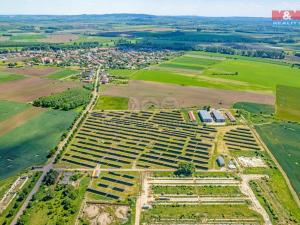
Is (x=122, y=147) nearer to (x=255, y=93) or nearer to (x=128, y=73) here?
(x=255, y=93)

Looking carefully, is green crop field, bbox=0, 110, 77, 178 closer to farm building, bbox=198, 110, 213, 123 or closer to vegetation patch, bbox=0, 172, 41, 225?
vegetation patch, bbox=0, 172, 41, 225

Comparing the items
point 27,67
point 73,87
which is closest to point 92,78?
point 73,87

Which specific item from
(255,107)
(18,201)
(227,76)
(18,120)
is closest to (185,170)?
(18,201)

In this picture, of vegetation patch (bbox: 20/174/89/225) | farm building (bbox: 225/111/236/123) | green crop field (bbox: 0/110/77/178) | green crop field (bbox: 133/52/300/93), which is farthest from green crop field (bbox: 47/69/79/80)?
vegetation patch (bbox: 20/174/89/225)

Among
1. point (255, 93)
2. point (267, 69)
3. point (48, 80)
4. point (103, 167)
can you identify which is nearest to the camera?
point (103, 167)

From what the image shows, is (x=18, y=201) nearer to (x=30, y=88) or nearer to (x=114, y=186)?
(x=114, y=186)

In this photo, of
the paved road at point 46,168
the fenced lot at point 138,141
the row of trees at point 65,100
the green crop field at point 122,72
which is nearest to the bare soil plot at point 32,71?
the green crop field at point 122,72

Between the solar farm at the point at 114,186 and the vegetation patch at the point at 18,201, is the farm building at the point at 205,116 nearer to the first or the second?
the solar farm at the point at 114,186
